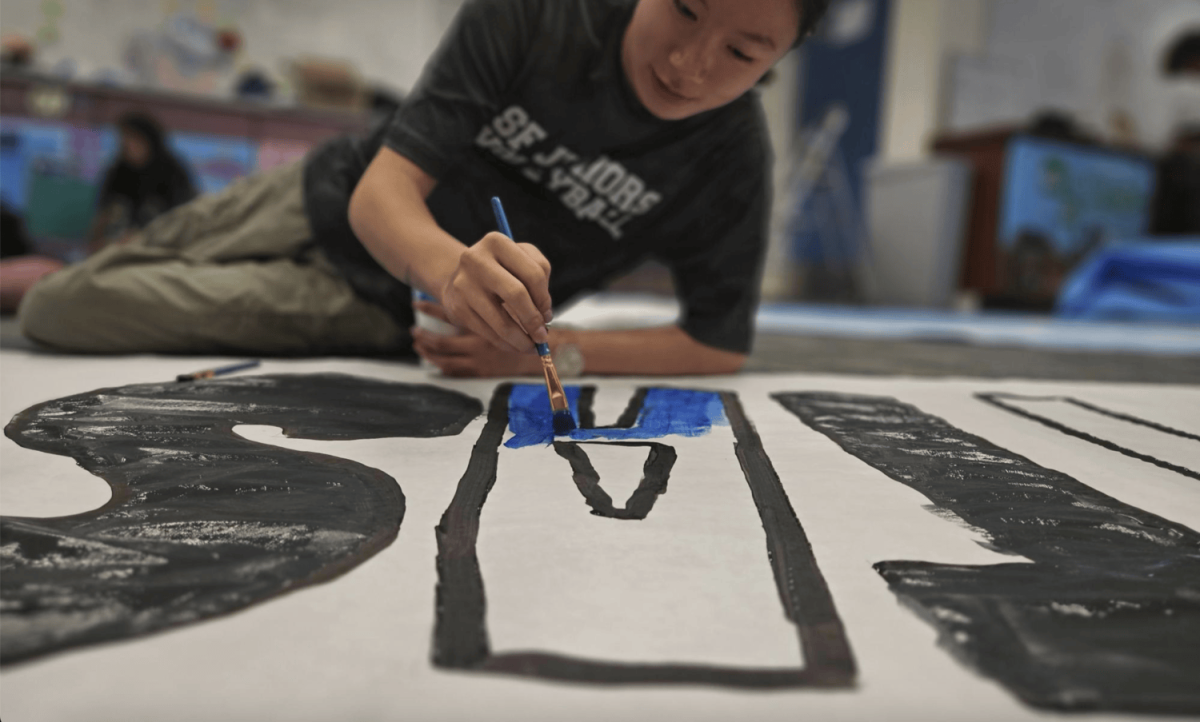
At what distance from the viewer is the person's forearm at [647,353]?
97cm

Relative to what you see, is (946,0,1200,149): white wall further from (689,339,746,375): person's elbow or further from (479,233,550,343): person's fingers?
(479,233,550,343): person's fingers

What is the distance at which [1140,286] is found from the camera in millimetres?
2879

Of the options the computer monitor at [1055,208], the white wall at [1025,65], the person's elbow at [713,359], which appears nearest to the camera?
the person's elbow at [713,359]

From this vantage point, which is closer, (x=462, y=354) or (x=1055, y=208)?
(x=462, y=354)

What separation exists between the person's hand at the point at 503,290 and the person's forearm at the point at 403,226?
7cm

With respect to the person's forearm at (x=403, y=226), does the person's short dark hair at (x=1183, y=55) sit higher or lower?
higher

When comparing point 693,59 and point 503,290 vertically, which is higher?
point 693,59

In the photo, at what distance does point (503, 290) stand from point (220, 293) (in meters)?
0.65

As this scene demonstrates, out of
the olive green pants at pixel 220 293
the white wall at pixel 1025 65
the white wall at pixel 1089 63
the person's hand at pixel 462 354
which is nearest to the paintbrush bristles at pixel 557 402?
the person's hand at pixel 462 354

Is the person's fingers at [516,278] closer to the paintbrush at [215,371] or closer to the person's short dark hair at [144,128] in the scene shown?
the paintbrush at [215,371]

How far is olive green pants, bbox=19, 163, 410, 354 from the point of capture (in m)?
0.97

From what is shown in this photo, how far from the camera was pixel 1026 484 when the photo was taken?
0.55 metres

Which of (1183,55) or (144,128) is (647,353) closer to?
(144,128)

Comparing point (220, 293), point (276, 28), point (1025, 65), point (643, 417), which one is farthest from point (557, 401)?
point (1025, 65)
